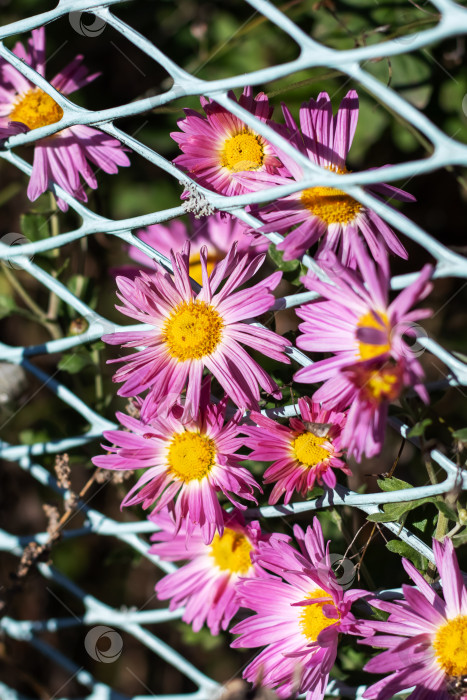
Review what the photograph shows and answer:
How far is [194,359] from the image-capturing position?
65 cm

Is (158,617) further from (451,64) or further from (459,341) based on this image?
(451,64)

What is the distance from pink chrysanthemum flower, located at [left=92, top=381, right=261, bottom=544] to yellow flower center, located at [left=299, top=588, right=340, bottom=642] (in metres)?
0.12

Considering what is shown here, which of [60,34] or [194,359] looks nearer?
[194,359]

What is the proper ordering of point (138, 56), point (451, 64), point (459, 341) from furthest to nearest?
point (138, 56) < point (459, 341) < point (451, 64)

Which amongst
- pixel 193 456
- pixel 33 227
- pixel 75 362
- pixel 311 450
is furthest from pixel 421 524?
pixel 33 227

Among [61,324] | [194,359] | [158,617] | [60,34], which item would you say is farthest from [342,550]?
[60,34]

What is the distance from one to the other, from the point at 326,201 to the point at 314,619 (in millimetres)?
425

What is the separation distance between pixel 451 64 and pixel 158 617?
1.00 m

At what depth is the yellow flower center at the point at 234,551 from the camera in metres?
0.79

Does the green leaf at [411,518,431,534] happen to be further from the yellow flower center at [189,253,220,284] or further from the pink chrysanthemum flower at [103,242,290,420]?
the yellow flower center at [189,253,220,284]

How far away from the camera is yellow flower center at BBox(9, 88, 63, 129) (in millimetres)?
813

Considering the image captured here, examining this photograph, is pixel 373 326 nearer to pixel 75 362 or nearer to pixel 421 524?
pixel 421 524

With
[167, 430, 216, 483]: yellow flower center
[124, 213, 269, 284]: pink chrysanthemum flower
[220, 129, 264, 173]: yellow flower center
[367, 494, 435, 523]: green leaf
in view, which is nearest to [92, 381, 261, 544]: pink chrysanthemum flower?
[167, 430, 216, 483]: yellow flower center

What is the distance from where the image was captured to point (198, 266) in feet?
3.34
